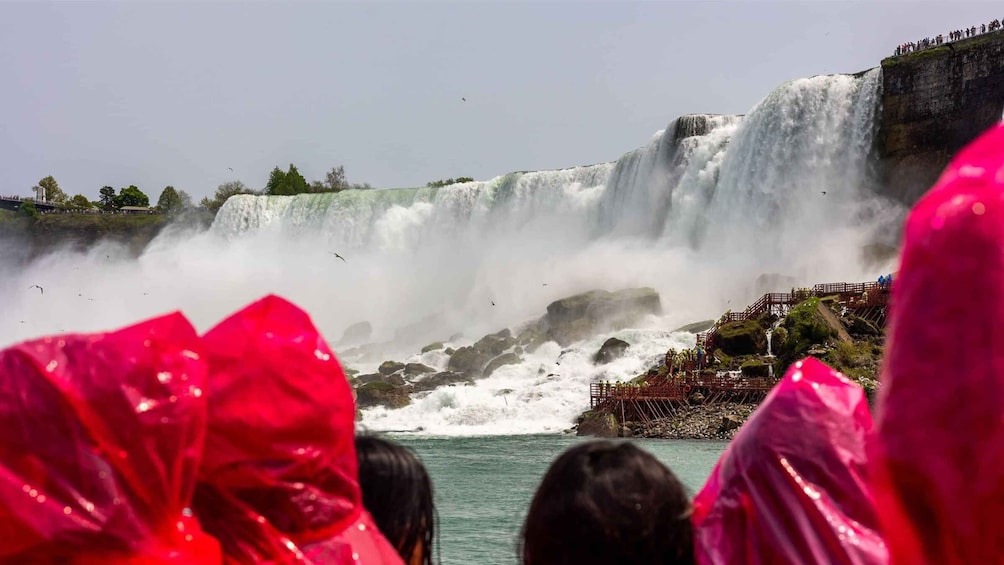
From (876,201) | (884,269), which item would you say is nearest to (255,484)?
(884,269)

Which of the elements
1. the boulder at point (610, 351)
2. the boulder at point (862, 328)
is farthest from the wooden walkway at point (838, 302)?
the boulder at point (610, 351)

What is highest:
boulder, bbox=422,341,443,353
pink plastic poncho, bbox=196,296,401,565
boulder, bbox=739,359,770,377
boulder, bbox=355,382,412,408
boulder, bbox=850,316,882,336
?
pink plastic poncho, bbox=196,296,401,565

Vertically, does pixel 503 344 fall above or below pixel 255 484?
below

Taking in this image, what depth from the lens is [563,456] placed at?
6.63 ft

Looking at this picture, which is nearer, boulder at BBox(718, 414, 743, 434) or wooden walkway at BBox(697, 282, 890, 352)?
boulder at BBox(718, 414, 743, 434)

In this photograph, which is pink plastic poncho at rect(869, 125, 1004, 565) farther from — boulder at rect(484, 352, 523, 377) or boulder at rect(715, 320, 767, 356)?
boulder at rect(484, 352, 523, 377)

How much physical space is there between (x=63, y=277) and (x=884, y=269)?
54.9 m

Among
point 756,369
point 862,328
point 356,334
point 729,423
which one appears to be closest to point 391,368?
point 356,334

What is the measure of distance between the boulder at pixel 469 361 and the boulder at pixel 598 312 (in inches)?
116

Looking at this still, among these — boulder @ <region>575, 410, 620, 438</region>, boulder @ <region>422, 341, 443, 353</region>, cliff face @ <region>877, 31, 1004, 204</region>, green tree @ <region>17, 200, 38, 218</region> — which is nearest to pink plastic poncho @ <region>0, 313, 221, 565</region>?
boulder @ <region>575, 410, 620, 438</region>

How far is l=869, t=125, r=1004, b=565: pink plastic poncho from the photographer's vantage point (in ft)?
4.03

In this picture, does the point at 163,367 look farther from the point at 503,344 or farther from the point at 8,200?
the point at 8,200

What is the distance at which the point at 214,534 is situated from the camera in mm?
2143

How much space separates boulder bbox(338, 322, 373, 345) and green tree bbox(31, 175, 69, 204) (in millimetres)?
60017
